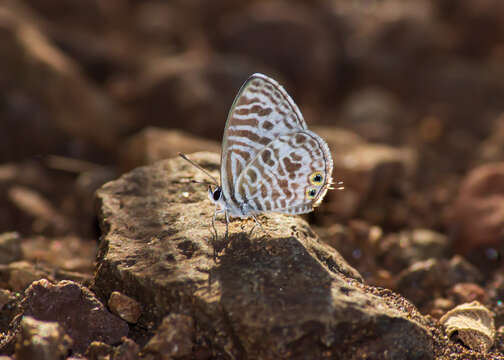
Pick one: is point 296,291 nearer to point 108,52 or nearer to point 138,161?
point 138,161

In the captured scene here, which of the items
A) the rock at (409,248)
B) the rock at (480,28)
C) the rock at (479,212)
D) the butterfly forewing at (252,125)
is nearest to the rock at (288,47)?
the rock at (480,28)

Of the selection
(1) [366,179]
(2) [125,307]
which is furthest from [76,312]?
(1) [366,179]

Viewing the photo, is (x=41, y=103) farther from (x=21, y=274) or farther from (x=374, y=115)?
(x=374, y=115)

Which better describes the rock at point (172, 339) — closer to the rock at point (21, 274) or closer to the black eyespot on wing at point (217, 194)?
the black eyespot on wing at point (217, 194)

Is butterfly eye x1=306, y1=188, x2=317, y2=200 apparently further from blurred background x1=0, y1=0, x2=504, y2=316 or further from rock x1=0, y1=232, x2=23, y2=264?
rock x1=0, y1=232, x2=23, y2=264

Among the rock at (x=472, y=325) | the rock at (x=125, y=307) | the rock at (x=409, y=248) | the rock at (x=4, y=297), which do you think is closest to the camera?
the rock at (x=125, y=307)
